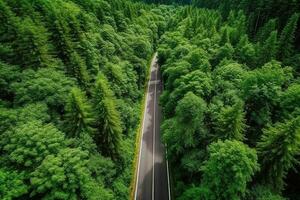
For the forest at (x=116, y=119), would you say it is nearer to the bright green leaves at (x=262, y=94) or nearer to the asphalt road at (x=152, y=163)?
the bright green leaves at (x=262, y=94)

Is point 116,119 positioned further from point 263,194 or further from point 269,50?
point 269,50

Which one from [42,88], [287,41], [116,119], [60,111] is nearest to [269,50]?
[287,41]

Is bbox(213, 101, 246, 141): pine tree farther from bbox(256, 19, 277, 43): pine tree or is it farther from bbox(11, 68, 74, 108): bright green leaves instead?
bbox(256, 19, 277, 43): pine tree

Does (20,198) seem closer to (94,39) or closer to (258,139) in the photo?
(258,139)

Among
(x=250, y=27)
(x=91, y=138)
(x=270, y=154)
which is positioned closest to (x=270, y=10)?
(x=250, y=27)

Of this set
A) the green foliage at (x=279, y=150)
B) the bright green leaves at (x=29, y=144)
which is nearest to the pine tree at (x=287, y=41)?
the green foliage at (x=279, y=150)

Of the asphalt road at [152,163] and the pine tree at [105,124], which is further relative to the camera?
the asphalt road at [152,163]

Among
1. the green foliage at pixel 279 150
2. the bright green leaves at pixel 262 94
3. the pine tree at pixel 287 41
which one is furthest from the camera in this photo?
the pine tree at pixel 287 41
